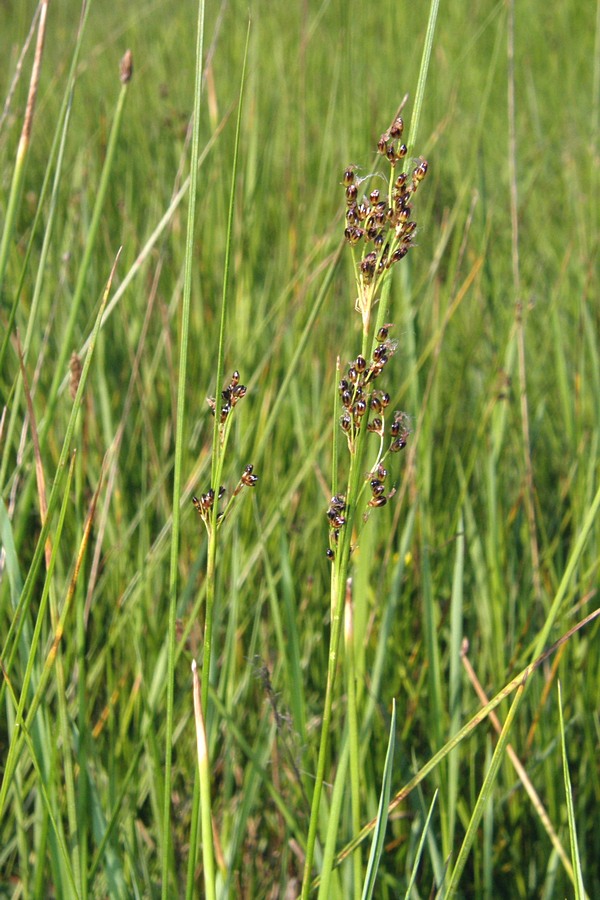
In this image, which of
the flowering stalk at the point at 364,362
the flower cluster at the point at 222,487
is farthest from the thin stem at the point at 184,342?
the flowering stalk at the point at 364,362

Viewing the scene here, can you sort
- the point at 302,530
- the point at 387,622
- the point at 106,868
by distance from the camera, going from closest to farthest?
the point at 106,868
the point at 387,622
the point at 302,530

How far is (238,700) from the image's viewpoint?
1.48 m

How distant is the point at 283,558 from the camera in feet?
4.17

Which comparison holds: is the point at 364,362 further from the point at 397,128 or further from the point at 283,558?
the point at 283,558

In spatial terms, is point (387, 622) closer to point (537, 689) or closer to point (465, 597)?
point (537, 689)

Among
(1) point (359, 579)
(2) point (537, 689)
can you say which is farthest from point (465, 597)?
(1) point (359, 579)

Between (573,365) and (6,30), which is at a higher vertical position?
(6,30)

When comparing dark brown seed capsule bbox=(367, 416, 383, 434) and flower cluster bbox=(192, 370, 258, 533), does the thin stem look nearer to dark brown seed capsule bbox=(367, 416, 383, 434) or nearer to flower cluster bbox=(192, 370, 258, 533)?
flower cluster bbox=(192, 370, 258, 533)

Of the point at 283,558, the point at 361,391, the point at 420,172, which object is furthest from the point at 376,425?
the point at 283,558

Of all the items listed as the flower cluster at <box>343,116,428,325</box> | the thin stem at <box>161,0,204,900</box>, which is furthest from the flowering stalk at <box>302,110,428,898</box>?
the thin stem at <box>161,0,204,900</box>

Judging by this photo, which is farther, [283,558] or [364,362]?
[283,558]

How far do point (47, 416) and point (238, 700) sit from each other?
623mm

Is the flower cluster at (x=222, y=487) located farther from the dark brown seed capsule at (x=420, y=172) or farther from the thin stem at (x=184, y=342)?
the dark brown seed capsule at (x=420, y=172)

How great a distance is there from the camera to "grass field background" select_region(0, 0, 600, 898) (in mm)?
1177
